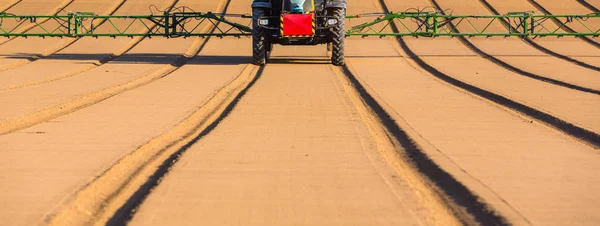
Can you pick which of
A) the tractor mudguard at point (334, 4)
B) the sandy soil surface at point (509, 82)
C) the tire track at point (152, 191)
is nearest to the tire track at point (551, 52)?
the sandy soil surface at point (509, 82)

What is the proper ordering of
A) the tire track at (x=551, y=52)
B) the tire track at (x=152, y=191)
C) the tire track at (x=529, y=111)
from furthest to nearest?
the tire track at (x=551, y=52) < the tire track at (x=529, y=111) < the tire track at (x=152, y=191)

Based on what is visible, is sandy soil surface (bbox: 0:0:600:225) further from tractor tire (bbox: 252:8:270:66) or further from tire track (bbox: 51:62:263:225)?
tractor tire (bbox: 252:8:270:66)

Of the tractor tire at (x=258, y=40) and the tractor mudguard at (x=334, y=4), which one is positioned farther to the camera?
the tractor tire at (x=258, y=40)

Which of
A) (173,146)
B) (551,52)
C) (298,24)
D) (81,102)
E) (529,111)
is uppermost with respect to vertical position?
(298,24)

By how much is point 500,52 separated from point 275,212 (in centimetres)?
2012

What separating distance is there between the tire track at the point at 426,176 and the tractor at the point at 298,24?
A: 7716 millimetres

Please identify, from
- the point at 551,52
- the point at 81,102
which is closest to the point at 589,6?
the point at 551,52

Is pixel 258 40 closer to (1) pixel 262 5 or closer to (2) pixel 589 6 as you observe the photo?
(1) pixel 262 5

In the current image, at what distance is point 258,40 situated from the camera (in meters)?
20.4

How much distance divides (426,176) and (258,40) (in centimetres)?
1356

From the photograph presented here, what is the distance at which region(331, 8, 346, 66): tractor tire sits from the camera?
20047 mm

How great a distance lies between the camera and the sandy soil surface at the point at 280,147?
5.89m

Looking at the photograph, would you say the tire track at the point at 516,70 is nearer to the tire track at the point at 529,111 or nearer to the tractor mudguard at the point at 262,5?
the tire track at the point at 529,111

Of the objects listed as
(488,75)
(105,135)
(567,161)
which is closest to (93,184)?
(105,135)
